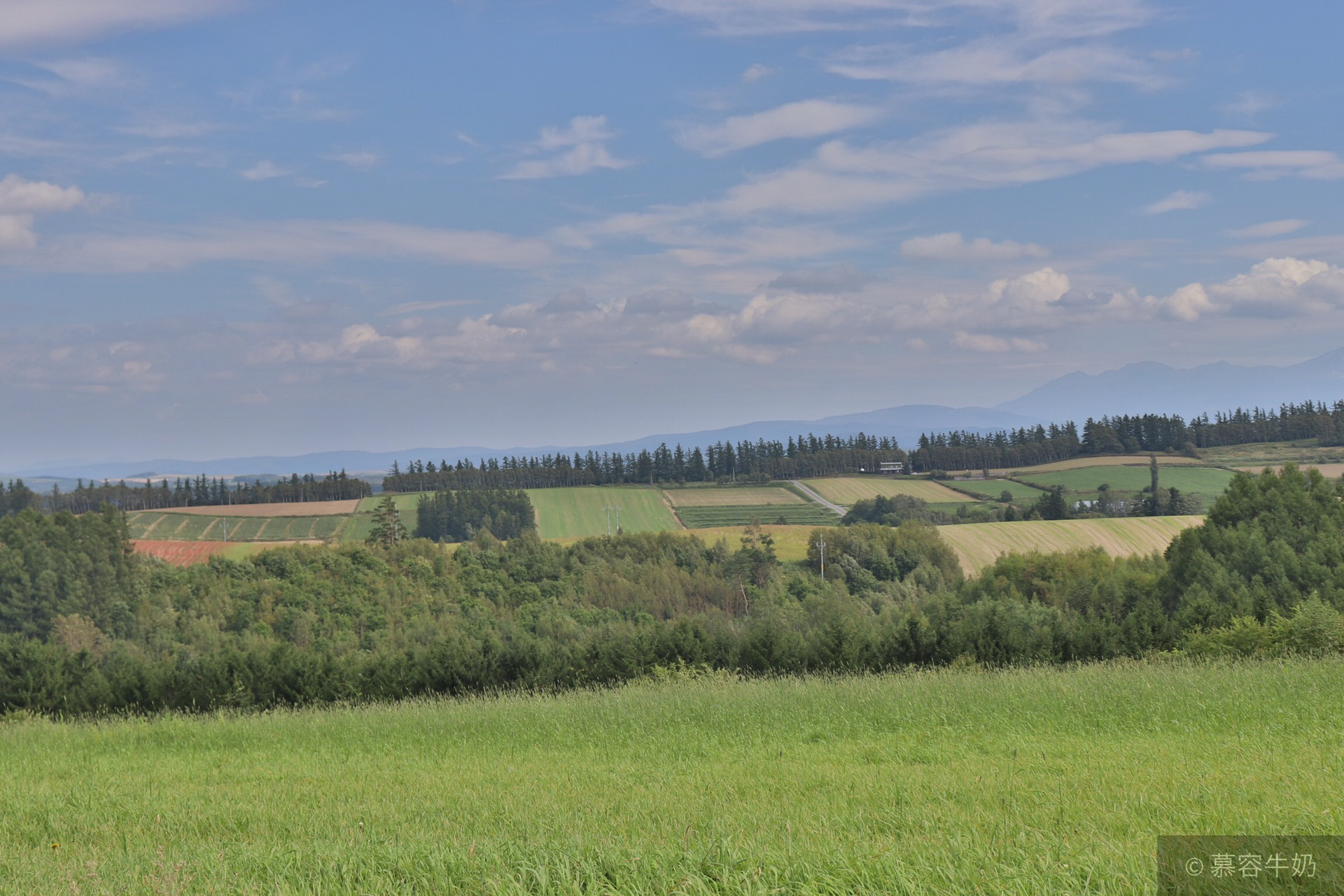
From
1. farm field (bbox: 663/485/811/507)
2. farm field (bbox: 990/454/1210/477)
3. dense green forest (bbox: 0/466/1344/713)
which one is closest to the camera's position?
dense green forest (bbox: 0/466/1344/713)

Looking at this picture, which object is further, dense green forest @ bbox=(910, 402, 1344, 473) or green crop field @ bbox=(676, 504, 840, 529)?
dense green forest @ bbox=(910, 402, 1344, 473)

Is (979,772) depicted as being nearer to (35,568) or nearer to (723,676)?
(723,676)

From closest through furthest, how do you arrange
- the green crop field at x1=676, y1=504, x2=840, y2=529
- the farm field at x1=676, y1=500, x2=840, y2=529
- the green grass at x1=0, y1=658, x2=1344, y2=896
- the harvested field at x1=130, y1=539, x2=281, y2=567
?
the green grass at x1=0, y1=658, x2=1344, y2=896, the harvested field at x1=130, y1=539, x2=281, y2=567, the green crop field at x1=676, y1=504, x2=840, y2=529, the farm field at x1=676, y1=500, x2=840, y2=529

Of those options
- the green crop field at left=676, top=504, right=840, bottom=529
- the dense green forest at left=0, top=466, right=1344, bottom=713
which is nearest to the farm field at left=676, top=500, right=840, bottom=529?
the green crop field at left=676, top=504, right=840, bottom=529

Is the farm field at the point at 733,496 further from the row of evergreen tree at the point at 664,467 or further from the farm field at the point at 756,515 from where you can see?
the row of evergreen tree at the point at 664,467

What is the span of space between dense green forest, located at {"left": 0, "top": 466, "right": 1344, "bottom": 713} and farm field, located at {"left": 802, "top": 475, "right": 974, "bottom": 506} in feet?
101

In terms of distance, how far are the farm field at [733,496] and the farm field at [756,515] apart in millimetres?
2391

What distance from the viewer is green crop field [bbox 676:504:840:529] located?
132 metres

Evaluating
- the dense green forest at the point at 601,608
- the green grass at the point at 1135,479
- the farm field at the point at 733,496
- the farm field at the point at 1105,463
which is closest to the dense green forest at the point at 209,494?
the farm field at the point at 733,496

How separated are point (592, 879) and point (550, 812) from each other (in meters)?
2.95

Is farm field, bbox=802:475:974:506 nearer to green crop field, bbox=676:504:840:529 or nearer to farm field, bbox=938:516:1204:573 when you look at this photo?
green crop field, bbox=676:504:840:529

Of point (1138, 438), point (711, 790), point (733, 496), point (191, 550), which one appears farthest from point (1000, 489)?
point (711, 790)

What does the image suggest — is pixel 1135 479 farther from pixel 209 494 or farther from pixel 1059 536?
pixel 209 494

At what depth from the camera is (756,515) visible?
13700 cm
